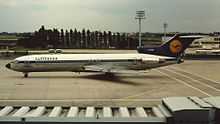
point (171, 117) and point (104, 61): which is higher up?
point (171, 117)

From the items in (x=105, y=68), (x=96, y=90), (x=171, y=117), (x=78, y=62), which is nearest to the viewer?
(x=171, y=117)

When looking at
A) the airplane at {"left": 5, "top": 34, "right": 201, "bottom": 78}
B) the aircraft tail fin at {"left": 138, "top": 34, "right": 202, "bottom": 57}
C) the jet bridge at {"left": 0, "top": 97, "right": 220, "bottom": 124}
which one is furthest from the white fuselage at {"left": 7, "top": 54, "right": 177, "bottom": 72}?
the jet bridge at {"left": 0, "top": 97, "right": 220, "bottom": 124}

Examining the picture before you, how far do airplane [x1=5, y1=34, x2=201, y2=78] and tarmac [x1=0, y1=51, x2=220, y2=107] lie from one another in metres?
1.48

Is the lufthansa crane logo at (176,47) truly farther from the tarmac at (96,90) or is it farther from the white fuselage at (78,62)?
the tarmac at (96,90)

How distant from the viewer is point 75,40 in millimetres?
116188

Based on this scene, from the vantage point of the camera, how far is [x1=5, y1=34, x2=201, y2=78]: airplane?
3362 centimetres

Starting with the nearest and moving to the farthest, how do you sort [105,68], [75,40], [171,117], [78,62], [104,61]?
[171,117], [105,68], [78,62], [104,61], [75,40]

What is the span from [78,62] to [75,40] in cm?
8385

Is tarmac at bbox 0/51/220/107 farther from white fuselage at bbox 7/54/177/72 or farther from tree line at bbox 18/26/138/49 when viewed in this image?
tree line at bbox 18/26/138/49

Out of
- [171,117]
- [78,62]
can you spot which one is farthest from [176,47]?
[171,117]

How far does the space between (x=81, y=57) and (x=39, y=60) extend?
6035 mm

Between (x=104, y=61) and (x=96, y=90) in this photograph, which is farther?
(x=104, y=61)

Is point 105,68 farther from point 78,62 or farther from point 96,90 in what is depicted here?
point 96,90

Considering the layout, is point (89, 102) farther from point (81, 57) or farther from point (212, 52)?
point (212, 52)
